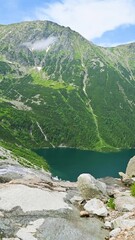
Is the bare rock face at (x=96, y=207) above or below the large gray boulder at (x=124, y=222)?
below

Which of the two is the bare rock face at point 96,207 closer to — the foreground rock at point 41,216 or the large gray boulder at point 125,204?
the foreground rock at point 41,216

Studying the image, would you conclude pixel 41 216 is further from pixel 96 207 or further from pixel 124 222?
pixel 124 222

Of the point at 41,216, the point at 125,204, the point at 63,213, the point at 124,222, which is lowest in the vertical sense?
the point at 125,204

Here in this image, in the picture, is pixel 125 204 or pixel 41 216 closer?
pixel 41 216

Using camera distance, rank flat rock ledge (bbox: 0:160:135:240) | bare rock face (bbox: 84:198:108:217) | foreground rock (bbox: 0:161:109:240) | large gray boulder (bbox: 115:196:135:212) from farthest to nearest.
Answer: large gray boulder (bbox: 115:196:135:212), bare rock face (bbox: 84:198:108:217), flat rock ledge (bbox: 0:160:135:240), foreground rock (bbox: 0:161:109:240)

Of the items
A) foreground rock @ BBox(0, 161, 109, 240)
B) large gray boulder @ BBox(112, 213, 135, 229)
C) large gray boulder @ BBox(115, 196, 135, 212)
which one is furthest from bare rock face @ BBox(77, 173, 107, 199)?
large gray boulder @ BBox(112, 213, 135, 229)

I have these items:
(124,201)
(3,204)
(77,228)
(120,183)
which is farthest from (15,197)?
(120,183)

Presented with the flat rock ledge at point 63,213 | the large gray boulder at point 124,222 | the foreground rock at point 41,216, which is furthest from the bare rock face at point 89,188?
the large gray boulder at point 124,222

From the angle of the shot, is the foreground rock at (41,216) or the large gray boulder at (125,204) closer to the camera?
the foreground rock at (41,216)

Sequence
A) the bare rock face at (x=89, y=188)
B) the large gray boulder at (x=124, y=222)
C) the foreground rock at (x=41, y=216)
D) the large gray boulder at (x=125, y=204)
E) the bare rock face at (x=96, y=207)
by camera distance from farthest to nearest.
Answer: the bare rock face at (x=89, y=188) → the large gray boulder at (x=125, y=204) → the bare rock face at (x=96, y=207) → the large gray boulder at (x=124, y=222) → the foreground rock at (x=41, y=216)

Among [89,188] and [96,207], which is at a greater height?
[89,188]

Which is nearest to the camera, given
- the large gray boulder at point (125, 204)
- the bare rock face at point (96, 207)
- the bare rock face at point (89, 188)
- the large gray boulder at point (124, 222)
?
the large gray boulder at point (124, 222)

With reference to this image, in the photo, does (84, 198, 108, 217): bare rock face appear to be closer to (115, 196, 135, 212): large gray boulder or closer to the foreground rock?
the foreground rock

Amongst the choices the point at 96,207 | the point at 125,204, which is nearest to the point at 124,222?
the point at 96,207
